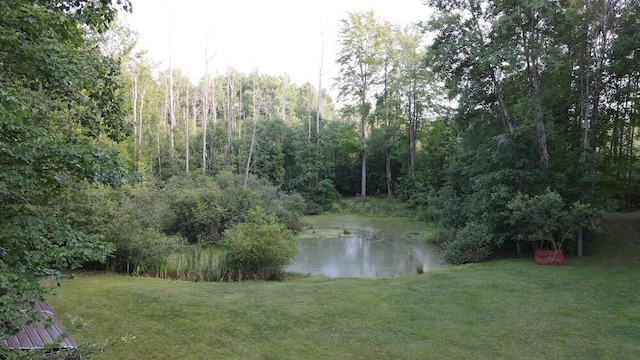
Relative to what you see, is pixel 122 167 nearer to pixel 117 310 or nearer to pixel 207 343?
pixel 207 343

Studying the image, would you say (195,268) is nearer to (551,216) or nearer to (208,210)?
(208,210)

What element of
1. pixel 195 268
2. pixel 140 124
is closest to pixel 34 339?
pixel 195 268

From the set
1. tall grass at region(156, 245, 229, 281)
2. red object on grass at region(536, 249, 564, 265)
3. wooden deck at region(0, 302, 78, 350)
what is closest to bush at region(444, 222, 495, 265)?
red object on grass at region(536, 249, 564, 265)

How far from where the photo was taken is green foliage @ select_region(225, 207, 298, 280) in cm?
887

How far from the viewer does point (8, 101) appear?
253 centimetres

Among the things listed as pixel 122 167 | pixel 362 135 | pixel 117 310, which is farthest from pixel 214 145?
pixel 122 167

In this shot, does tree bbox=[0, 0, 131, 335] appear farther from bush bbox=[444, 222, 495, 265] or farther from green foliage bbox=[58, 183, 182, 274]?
bush bbox=[444, 222, 495, 265]

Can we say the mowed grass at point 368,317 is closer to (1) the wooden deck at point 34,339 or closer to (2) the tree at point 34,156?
(1) the wooden deck at point 34,339

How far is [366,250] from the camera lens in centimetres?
1375

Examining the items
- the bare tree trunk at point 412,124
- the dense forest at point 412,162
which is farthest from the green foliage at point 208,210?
the bare tree trunk at point 412,124

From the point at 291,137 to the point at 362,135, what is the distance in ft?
16.2

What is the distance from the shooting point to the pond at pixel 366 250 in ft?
36.0

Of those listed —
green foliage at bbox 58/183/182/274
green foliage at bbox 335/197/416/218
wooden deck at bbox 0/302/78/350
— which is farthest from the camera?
green foliage at bbox 335/197/416/218

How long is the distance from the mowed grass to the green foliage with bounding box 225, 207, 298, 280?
716mm
